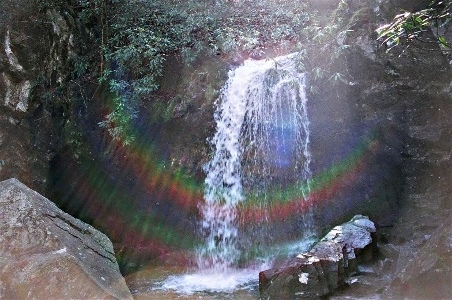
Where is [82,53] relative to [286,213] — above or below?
above

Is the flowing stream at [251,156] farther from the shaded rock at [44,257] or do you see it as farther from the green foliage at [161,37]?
the shaded rock at [44,257]

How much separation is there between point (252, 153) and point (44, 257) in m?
4.97

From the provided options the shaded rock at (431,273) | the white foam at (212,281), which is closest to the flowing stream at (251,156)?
the white foam at (212,281)

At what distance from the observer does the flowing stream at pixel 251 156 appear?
7656mm

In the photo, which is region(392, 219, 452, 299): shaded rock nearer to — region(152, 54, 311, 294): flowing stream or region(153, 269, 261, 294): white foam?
region(153, 269, 261, 294): white foam

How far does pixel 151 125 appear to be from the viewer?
8414mm

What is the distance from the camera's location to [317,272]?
510cm

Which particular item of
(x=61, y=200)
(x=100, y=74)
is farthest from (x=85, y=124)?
(x=61, y=200)

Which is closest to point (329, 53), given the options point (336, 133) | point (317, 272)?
point (336, 133)

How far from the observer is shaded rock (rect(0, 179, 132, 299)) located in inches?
129

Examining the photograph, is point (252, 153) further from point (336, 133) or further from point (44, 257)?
point (44, 257)

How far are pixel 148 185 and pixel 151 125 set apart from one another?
4.23 ft

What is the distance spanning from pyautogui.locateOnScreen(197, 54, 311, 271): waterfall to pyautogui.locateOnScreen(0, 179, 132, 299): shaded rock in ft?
12.4

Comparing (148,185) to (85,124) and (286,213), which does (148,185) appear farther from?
(286,213)
